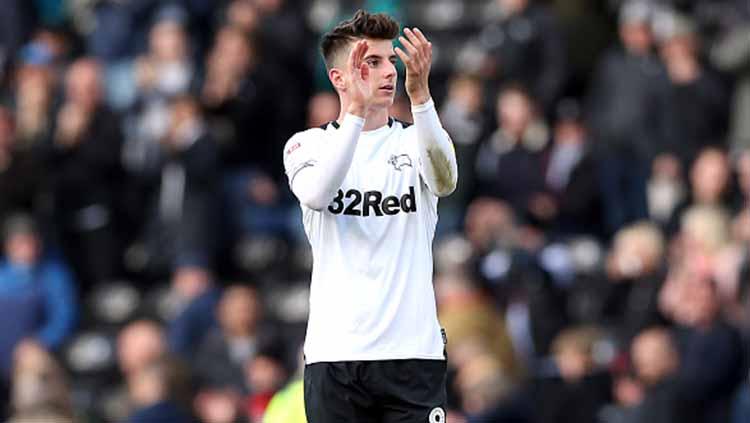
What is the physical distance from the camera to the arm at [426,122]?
709 centimetres

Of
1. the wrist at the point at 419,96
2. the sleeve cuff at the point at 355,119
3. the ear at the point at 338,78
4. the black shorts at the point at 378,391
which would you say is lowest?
the black shorts at the point at 378,391

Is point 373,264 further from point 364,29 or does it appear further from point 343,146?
point 364,29

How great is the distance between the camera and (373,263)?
747 cm

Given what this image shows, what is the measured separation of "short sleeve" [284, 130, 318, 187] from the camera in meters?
7.48

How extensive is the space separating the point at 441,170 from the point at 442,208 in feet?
29.5

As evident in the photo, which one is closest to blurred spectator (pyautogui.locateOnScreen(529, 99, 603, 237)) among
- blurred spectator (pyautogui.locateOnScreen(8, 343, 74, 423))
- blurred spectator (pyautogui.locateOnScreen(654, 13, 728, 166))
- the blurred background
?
the blurred background

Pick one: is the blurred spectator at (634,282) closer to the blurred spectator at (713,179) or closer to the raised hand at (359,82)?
the blurred spectator at (713,179)

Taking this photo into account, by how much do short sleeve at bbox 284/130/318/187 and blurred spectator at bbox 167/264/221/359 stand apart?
8.41 m

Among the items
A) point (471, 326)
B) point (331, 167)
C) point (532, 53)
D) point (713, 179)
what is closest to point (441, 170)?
point (331, 167)

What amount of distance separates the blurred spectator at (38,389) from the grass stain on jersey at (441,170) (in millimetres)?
5469

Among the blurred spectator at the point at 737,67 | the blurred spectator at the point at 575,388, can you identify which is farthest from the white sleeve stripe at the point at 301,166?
the blurred spectator at the point at 737,67

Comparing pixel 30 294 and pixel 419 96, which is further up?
pixel 419 96

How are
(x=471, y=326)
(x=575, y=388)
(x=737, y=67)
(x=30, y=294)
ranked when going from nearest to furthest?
(x=575, y=388) → (x=471, y=326) → (x=30, y=294) → (x=737, y=67)

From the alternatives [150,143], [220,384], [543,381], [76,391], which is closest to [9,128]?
[150,143]
